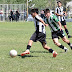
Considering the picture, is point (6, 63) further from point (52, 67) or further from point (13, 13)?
point (13, 13)

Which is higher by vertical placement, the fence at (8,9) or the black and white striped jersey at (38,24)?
the black and white striped jersey at (38,24)

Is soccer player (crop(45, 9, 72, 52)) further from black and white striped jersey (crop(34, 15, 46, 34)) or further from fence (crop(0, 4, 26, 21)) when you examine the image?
fence (crop(0, 4, 26, 21))

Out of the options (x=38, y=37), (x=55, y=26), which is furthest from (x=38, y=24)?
(x=55, y=26)

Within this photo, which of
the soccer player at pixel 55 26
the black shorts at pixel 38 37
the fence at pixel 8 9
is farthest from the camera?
the fence at pixel 8 9

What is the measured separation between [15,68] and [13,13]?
135 feet

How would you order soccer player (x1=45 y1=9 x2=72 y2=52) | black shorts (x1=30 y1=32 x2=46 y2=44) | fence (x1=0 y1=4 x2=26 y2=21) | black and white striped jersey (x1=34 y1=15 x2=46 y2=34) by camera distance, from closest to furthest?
black and white striped jersey (x1=34 y1=15 x2=46 y2=34) < black shorts (x1=30 y1=32 x2=46 y2=44) < soccer player (x1=45 y1=9 x2=72 y2=52) < fence (x1=0 y1=4 x2=26 y2=21)

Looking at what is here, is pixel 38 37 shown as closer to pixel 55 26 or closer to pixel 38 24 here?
pixel 38 24

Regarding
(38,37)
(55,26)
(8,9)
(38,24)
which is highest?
(38,24)

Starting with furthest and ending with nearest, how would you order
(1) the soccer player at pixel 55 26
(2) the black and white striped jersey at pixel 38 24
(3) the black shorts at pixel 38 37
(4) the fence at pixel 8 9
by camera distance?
(4) the fence at pixel 8 9
(1) the soccer player at pixel 55 26
(3) the black shorts at pixel 38 37
(2) the black and white striped jersey at pixel 38 24

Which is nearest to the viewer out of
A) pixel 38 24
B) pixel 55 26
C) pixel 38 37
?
pixel 38 24

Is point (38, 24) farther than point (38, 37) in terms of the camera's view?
No

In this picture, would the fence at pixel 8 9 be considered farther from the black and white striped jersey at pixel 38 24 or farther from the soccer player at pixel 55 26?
the black and white striped jersey at pixel 38 24

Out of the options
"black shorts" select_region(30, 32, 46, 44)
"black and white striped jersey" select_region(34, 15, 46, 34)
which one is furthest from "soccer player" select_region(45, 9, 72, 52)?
"black shorts" select_region(30, 32, 46, 44)

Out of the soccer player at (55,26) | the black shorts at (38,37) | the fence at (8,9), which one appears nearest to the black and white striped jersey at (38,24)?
the black shorts at (38,37)
